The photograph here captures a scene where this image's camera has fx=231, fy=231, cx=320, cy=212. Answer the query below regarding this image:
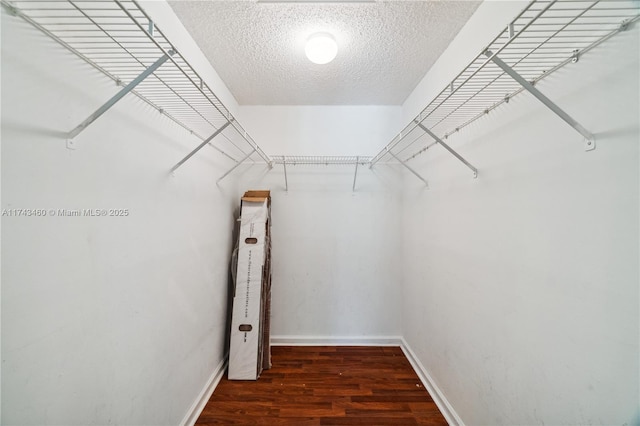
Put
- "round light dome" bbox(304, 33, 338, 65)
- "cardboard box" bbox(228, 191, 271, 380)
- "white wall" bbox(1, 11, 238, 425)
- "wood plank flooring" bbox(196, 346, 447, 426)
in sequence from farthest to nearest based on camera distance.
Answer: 1. "cardboard box" bbox(228, 191, 271, 380)
2. "wood plank flooring" bbox(196, 346, 447, 426)
3. "round light dome" bbox(304, 33, 338, 65)
4. "white wall" bbox(1, 11, 238, 425)

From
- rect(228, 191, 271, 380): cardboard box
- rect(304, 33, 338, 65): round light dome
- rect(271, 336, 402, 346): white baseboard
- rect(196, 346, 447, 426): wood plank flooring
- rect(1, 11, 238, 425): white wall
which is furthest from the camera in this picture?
rect(271, 336, 402, 346): white baseboard

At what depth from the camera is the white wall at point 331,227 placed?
2416 mm

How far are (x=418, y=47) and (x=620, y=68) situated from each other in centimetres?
118

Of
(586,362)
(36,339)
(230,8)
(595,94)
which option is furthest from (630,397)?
(230,8)

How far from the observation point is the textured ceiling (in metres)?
1.30

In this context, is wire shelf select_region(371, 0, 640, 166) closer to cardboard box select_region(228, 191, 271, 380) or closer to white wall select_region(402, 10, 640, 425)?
white wall select_region(402, 10, 640, 425)

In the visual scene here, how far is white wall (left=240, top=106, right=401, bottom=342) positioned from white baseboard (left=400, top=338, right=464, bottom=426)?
304 mm

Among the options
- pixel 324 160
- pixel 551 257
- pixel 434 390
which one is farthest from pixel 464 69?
pixel 434 390

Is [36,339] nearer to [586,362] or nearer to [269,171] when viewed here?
[586,362]

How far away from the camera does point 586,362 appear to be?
768 mm

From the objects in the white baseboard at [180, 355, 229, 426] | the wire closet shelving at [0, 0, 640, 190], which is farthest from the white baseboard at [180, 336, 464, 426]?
the wire closet shelving at [0, 0, 640, 190]

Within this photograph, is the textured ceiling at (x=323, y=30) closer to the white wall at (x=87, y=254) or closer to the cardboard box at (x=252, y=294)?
the white wall at (x=87, y=254)

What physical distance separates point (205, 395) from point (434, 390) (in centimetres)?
168

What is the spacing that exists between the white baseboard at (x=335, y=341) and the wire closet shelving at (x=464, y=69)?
6.32 ft
